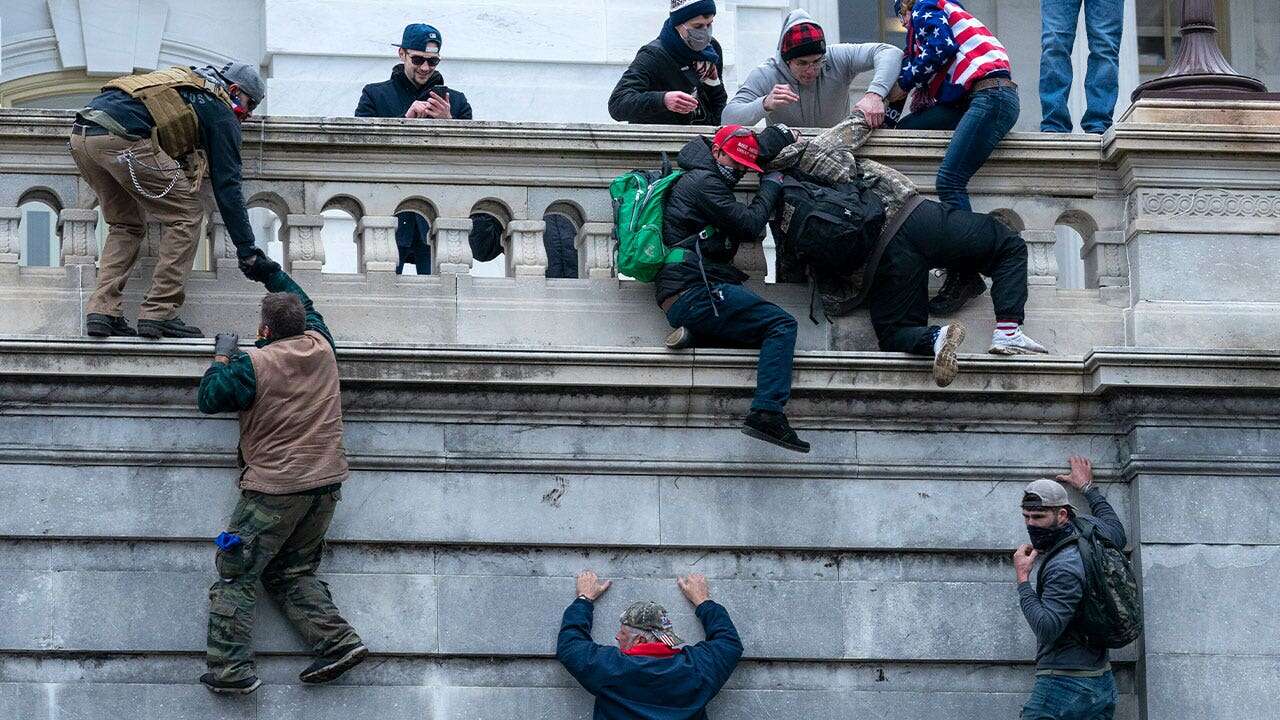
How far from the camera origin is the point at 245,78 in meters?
15.3

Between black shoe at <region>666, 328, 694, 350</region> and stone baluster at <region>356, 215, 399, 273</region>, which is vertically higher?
stone baluster at <region>356, 215, 399, 273</region>

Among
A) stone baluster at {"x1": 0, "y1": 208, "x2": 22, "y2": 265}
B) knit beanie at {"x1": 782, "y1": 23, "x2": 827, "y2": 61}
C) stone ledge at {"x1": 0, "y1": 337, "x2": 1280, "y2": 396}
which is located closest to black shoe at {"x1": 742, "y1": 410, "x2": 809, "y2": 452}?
stone ledge at {"x1": 0, "y1": 337, "x2": 1280, "y2": 396}

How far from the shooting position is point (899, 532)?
51.1 ft

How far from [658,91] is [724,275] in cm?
201

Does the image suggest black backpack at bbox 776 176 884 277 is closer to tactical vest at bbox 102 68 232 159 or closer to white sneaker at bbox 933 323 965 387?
white sneaker at bbox 933 323 965 387

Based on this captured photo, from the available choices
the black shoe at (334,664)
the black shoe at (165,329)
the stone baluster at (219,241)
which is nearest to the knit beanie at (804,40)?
the stone baluster at (219,241)

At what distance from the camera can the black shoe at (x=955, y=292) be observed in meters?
16.0

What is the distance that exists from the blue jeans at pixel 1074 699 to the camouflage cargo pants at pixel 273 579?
3.75 m

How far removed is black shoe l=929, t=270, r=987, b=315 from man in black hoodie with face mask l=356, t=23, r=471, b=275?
129 inches

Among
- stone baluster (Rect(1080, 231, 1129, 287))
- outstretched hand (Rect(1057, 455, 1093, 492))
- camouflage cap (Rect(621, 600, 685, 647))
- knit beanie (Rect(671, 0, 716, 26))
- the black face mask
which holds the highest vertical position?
knit beanie (Rect(671, 0, 716, 26))

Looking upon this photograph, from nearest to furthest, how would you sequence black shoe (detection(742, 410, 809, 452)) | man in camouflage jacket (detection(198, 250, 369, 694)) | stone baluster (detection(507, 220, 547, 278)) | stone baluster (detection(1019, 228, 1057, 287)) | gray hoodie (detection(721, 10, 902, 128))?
man in camouflage jacket (detection(198, 250, 369, 694)) → black shoe (detection(742, 410, 809, 452)) → stone baluster (detection(507, 220, 547, 278)) → stone baluster (detection(1019, 228, 1057, 287)) → gray hoodie (detection(721, 10, 902, 128))

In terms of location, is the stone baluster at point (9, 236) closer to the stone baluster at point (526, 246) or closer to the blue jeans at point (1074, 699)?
the stone baluster at point (526, 246)

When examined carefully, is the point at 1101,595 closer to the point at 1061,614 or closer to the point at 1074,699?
the point at 1061,614

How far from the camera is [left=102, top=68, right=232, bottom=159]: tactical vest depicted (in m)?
15.2
